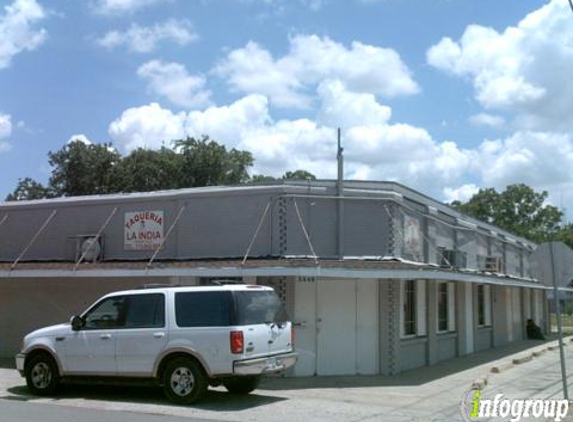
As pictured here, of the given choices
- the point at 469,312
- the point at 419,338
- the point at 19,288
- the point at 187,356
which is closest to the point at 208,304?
the point at 187,356

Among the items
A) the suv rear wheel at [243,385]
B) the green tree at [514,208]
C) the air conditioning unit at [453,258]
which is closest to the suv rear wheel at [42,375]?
the suv rear wheel at [243,385]

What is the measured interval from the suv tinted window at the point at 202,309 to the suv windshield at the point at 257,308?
0.19m

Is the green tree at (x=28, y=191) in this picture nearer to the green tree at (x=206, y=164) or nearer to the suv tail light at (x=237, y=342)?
the green tree at (x=206, y=164)

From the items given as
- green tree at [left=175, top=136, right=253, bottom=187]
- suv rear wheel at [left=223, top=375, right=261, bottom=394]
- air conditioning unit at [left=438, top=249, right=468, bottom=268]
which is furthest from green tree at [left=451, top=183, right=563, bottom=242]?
suv rear wheel at [left=223, top=375, right=261, bottom=394]

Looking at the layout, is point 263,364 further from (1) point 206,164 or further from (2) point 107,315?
(1) point 206,164

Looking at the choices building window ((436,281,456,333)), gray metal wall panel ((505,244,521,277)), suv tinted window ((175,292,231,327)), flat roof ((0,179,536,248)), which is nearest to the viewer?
suv tinted window ((175,292,231,327))

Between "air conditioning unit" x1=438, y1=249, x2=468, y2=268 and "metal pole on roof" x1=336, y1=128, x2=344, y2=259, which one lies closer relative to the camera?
"metal pole on roof" x1=336, y1=128, x2=344, y2=259

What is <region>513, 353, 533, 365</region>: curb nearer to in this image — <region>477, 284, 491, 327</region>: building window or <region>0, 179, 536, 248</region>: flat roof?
<region>477, 284, 491, 327</region>: building window

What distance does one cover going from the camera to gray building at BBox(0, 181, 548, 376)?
16.5m

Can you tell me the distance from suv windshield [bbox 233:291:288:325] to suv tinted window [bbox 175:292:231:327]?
195mm

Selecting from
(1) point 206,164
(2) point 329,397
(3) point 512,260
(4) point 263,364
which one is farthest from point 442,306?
(1) point 206,164

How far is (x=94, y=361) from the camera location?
511 inches

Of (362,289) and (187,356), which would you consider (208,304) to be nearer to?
(187,356)
